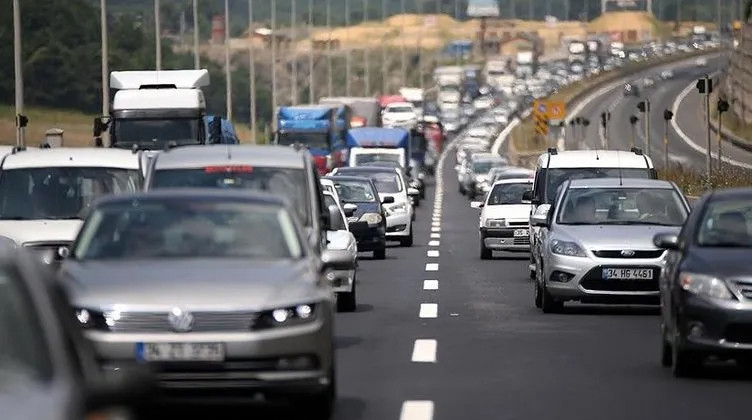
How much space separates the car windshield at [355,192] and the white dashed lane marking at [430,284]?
809cm

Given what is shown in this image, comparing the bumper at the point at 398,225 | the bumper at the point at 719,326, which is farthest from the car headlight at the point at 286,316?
the bumper at the point at 398,225

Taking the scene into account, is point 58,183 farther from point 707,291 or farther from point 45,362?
point 45,362

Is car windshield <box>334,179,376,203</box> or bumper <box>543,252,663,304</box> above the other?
bumper <box>543,252,663,304</box>

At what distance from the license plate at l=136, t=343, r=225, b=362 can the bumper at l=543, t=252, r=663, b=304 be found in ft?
33.8

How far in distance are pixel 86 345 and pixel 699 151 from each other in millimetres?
106113

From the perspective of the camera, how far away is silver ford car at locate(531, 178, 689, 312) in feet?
72.3

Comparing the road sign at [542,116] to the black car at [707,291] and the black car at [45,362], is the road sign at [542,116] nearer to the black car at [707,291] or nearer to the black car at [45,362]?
the black car at [707,291]

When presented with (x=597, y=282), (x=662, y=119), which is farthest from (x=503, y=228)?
(x=662, y=119)

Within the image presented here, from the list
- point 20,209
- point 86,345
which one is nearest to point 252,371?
point 86,345

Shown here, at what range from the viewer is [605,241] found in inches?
877

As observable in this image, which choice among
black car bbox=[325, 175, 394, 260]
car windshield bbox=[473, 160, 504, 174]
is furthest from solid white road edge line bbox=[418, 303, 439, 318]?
car windshield bbox=[473, 160, 504, 174]

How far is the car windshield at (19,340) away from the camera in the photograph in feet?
20.0

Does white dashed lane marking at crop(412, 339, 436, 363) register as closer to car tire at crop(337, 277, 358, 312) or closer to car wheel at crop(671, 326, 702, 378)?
car wheel at crop(671, 326, 702, 378)

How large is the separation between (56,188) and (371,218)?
11803 mm
